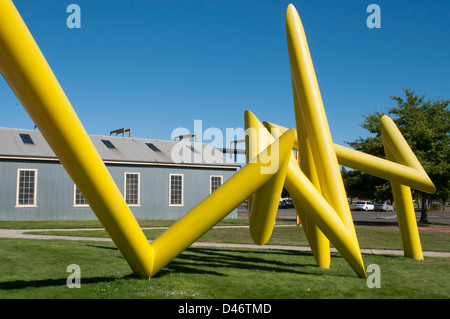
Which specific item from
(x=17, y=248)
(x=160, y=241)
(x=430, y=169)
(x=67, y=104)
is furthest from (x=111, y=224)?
(x=430, y=169)

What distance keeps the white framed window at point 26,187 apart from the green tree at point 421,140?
18.2 m

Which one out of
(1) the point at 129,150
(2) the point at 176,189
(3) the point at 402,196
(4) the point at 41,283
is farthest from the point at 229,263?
(1) the point at 129,150

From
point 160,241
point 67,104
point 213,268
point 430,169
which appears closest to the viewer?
point 67,104

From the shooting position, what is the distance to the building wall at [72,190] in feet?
76.2

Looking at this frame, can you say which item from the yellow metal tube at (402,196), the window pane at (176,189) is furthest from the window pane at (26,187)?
the yellow metal tube at (402,196)

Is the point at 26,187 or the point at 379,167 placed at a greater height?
the point at 26,187

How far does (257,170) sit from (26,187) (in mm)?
20745

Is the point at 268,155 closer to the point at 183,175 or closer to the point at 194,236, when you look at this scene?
the point at 194,236

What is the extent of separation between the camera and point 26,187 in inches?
931

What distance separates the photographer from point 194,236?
20.1ft

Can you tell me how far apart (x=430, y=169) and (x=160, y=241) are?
20.3 m

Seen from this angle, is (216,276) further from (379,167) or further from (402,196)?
(402,196)

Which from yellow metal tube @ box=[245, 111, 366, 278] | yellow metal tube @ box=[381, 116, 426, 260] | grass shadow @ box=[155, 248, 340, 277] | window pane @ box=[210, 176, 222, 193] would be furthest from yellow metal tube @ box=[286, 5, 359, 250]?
window pane @ box=[210, 176, 222, 193]

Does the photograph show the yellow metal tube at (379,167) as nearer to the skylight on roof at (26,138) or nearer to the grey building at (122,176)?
the grey building at (122,176)
